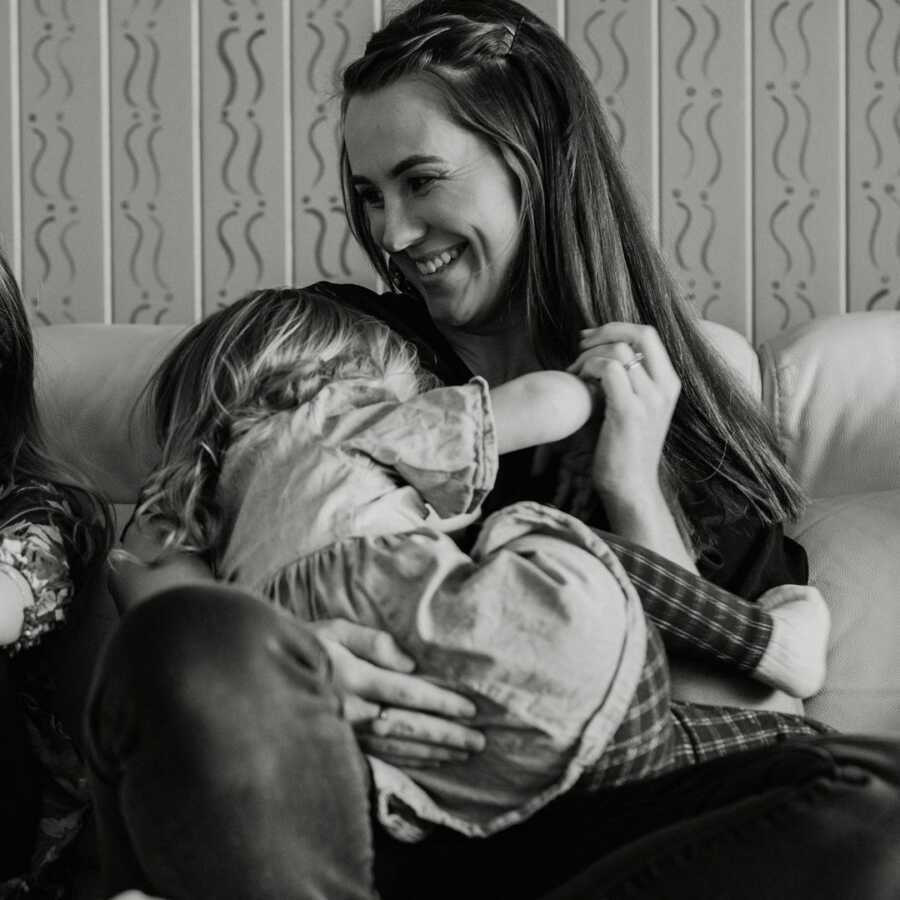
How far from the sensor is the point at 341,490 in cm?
113

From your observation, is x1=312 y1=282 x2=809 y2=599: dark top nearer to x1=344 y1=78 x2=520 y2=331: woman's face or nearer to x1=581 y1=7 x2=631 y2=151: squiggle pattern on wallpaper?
x1=344 y1=78 x2=520 y2=331: woman's face

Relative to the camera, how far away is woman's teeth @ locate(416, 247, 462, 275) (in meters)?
1.56

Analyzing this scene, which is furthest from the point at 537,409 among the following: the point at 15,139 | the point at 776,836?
the point at 15,139

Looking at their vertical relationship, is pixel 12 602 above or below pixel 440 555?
below

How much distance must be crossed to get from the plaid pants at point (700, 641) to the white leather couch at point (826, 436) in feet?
0.65

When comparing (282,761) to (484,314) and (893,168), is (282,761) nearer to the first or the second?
(484,314)

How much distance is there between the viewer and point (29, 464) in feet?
5.07

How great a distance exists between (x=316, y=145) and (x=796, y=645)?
1249 millimetres

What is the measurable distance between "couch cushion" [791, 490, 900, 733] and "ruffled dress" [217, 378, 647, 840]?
46cm

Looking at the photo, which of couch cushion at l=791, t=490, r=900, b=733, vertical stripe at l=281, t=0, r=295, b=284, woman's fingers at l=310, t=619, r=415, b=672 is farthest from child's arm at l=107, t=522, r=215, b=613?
vertical stripe at l=281, t=0, r=295, b=284

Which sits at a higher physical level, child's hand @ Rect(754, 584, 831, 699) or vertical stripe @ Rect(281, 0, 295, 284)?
vertical stripe @ Rect(281, 0, 295, 284)

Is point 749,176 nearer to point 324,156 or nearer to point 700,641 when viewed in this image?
point 324,156

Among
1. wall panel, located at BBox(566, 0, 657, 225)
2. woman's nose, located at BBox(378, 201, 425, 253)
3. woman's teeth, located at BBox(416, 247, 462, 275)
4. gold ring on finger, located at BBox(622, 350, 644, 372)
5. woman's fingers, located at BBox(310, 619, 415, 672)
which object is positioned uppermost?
wall panel, located at BBox(566, 0, 657, 225)

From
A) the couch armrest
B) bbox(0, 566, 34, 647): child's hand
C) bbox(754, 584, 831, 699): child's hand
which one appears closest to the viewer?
bbox(754, 584, 831, 699): child's hand
